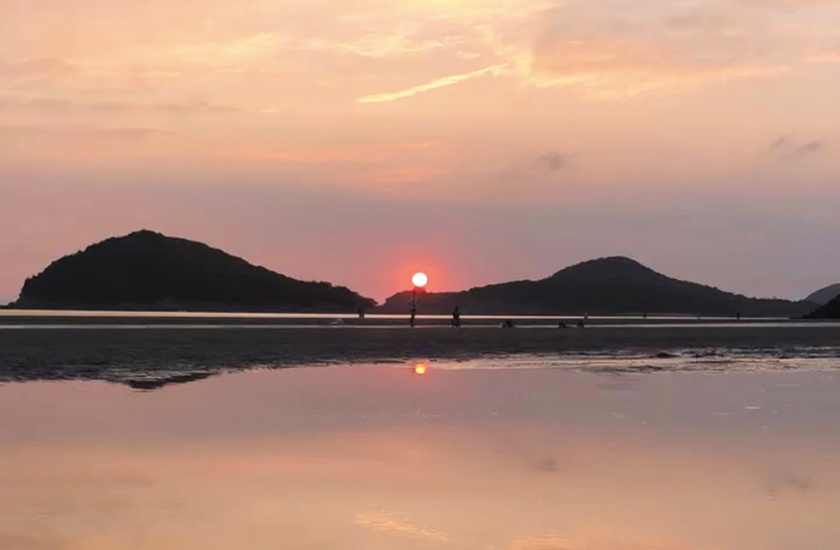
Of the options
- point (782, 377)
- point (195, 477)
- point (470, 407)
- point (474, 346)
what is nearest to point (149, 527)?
point (195, 477)

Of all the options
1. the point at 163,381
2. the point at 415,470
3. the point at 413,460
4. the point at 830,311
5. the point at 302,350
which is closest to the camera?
the point at 415,470

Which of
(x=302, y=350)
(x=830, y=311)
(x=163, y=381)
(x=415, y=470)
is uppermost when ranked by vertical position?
(x=830, y=311)

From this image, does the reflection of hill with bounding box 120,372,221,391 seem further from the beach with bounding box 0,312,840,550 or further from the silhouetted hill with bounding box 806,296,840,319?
the silhouetted hill with bounding box 806,296,840,319

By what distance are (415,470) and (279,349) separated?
30099 millimetres

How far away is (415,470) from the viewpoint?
A: 14.4 metres

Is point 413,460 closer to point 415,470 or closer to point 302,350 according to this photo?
point 415,470

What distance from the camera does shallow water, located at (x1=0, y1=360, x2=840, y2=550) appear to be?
1070cm

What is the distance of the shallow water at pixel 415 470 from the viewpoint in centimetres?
1070

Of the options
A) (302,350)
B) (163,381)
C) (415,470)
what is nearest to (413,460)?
(415,470)

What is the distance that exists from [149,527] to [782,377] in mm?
25273

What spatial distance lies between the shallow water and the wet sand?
8046mm

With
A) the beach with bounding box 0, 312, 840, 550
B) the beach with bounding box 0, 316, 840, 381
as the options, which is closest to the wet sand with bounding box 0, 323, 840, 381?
the beach with bounding box 0, 316, 840, 381

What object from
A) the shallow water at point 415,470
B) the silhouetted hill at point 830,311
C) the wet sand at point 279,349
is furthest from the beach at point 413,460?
the silhouetted hill at point 830,311

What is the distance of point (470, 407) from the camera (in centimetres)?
2264
